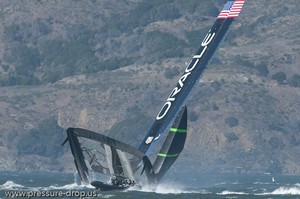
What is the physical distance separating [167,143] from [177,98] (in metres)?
5.67

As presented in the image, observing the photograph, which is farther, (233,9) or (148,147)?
(233,9)

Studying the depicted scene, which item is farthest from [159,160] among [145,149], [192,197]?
[192,197]

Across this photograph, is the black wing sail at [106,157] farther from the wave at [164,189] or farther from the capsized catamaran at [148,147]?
the wave at [164,189]

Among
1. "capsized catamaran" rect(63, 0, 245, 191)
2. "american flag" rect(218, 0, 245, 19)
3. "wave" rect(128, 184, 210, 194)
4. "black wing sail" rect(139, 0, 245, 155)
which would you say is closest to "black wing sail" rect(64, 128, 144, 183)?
"capsized catamaran" rect(63, 0, 245, 191)

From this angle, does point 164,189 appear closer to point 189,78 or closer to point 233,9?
point 189,78

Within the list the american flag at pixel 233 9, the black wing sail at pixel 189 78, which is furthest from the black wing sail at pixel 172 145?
the american flag at pixel 233 9

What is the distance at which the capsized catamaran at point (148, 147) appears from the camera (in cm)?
13100

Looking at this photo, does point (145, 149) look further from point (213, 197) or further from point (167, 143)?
point (213, 197)

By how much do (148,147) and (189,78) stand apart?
29.5 ft

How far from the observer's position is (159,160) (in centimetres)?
13875

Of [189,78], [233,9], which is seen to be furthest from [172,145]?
[233,9]

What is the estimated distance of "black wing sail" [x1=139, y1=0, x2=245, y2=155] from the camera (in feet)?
462

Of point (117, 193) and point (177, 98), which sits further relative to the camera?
point (177, 98)

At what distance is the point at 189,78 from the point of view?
14450 cm
